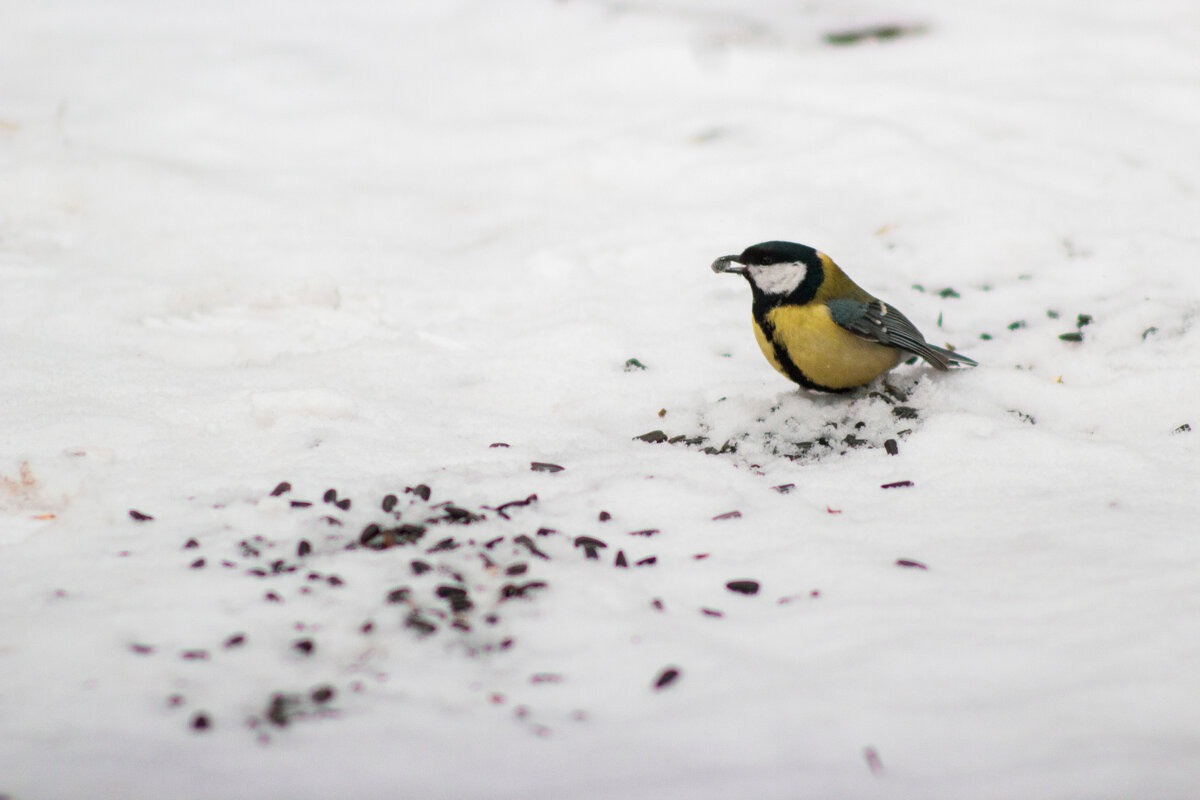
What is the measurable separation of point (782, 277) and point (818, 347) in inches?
11.7

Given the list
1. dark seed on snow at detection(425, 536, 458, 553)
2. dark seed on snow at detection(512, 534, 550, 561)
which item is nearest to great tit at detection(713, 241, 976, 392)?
dark seed on snow at detection(512, 534, 550, 561)

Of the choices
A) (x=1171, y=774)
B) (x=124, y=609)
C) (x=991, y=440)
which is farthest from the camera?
(x=991, y=440)

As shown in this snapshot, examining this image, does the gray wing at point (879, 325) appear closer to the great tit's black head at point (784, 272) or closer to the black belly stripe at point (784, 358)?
the great tit's black head at point (784, 272)

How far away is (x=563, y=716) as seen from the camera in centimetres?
194

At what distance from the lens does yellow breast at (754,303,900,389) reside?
3.39 meters

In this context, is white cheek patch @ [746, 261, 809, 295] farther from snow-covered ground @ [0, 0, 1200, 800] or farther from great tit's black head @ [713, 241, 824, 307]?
snow-covered ground @ [0, 0, 1200, 800]

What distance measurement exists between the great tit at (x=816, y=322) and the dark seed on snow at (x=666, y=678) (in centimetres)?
168

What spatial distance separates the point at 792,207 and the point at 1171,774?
163 inches

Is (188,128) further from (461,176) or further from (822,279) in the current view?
(822,279)

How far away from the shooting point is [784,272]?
3.45m

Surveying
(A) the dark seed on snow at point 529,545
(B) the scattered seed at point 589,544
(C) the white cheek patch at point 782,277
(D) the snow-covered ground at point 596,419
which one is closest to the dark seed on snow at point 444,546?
(D) the snow-covered ground at point 596,419

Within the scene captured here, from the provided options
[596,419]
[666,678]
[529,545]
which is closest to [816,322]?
[596,419]

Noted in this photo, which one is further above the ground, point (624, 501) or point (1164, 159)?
point (1164, 159)

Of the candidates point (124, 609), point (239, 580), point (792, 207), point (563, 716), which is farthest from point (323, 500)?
point (792, 207)
